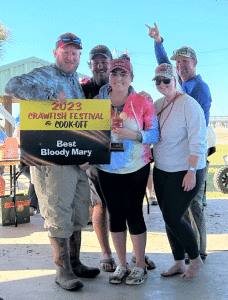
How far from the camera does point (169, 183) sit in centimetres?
289

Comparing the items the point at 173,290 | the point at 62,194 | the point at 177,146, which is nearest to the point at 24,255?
the point at 62,194

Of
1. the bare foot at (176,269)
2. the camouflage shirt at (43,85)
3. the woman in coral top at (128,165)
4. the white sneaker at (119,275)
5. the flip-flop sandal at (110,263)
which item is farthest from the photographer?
the flip-flop sandal at (110,263)

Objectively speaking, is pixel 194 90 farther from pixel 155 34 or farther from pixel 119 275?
pixel 119 275

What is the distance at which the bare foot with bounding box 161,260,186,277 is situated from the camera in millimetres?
3100

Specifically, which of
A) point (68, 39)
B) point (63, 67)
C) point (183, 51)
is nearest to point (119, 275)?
point (63, 67)

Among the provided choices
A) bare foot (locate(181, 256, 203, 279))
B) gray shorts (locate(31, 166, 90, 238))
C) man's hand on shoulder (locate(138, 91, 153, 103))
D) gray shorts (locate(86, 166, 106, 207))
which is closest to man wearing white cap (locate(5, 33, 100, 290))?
gray shorts (locate(31, 166, 90, 238))

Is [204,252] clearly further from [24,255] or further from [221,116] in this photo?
[221,116]

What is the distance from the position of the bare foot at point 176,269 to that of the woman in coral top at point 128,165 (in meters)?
0.26

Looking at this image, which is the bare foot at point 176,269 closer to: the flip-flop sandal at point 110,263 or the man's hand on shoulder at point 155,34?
the flip-flop sandal at point 110,263

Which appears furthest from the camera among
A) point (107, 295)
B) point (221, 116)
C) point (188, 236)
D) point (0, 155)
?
point (221, 116)

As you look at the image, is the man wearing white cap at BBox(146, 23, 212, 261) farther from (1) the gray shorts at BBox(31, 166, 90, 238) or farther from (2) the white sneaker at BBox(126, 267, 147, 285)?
(1) the gray shorts at BBox(31, 166, 90, 238)

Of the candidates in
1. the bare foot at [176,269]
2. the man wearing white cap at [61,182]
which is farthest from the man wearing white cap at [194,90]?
the man wearing white cap at [61,182]

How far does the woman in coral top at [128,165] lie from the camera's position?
282 cm

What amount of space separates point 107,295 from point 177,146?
1221mm
